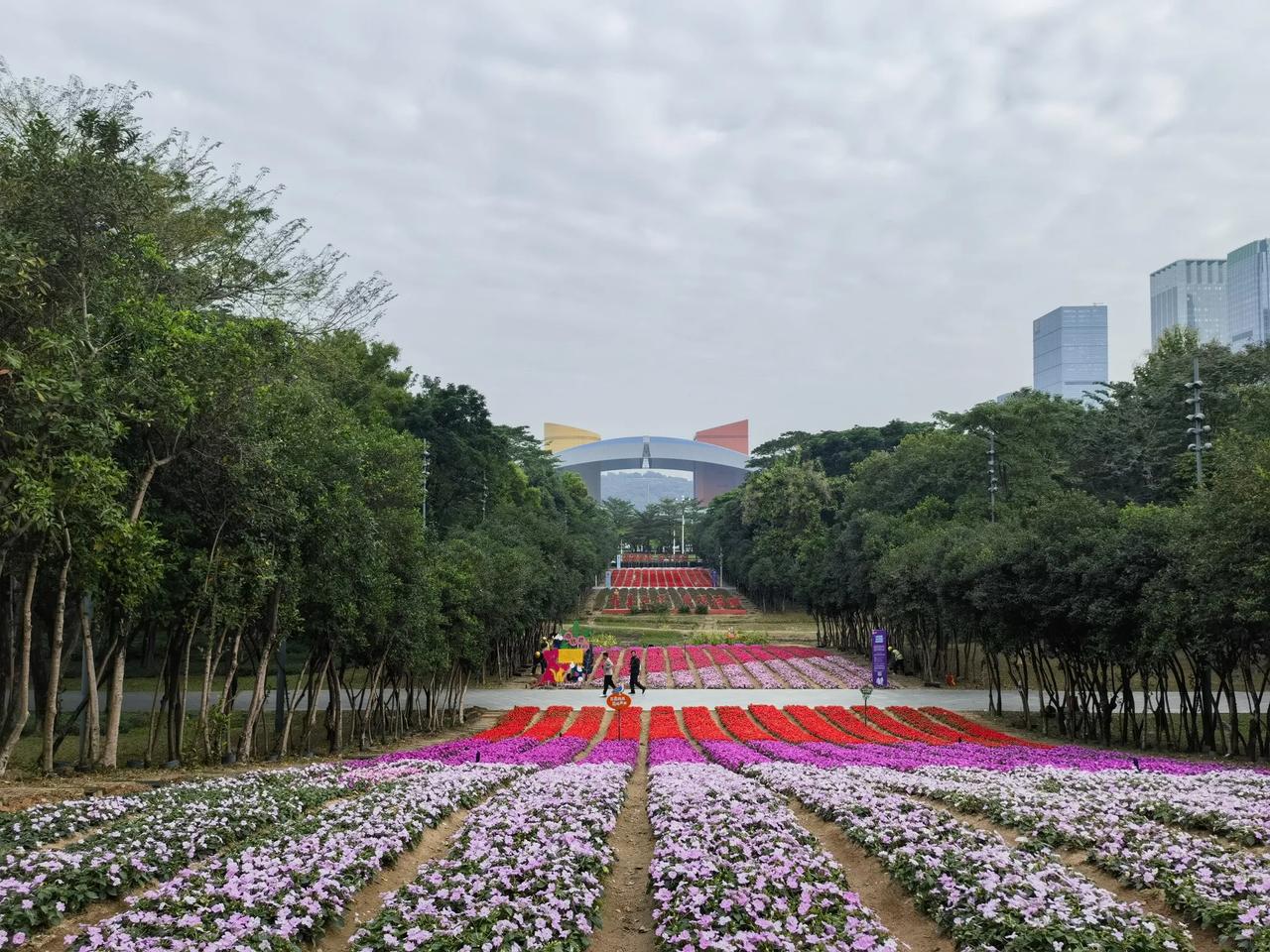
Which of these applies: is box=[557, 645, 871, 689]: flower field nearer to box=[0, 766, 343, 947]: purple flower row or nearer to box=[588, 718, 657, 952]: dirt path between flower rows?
box=[588, 718, 657, 952]: dirt path between flower rows

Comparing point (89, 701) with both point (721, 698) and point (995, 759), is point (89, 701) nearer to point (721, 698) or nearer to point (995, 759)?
point (995, 759)

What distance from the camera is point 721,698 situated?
35156 mm

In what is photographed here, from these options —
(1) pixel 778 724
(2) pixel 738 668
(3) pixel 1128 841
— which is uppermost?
(3) pixel 1128 841

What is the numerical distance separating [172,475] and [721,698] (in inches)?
944

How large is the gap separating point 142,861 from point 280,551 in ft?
33.1

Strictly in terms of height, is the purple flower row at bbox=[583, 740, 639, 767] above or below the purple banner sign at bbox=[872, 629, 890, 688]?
below

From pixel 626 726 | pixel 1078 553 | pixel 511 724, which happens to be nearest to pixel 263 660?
pixel 511 724

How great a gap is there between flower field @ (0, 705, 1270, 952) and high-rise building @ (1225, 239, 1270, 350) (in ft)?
651

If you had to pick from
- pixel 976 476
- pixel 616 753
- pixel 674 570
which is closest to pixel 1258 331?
pixel 674 570

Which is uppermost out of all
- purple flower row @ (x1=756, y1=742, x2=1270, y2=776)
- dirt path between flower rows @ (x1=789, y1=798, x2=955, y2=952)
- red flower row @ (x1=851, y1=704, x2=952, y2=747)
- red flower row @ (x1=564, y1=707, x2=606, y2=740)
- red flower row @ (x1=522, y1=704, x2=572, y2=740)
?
dirt path between flower rows @ (x1=789, y1=798, x2=955, y2=952)

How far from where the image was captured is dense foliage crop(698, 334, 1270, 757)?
18.9 m

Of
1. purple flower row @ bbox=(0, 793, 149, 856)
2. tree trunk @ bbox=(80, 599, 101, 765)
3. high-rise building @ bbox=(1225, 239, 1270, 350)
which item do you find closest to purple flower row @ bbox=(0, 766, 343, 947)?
purple flower row @ bbox=(0, 793, 149, 856)

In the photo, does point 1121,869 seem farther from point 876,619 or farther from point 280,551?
point 876,619

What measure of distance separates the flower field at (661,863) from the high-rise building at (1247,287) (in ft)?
651
